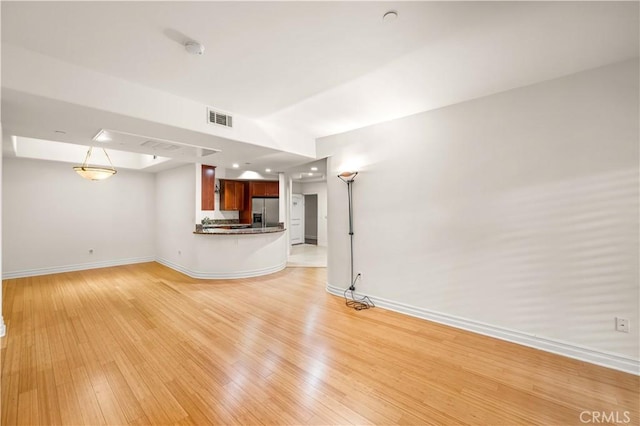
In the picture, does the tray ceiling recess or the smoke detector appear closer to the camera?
the smoke detector

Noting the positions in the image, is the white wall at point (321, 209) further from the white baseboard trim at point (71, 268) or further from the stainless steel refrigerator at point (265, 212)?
the white baseboard trim at point (71, 268)

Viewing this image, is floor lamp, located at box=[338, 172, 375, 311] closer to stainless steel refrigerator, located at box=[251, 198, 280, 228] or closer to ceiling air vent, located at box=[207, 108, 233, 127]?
ceiling air vent, located at box=[207, 108, 233, 127]

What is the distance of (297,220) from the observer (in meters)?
9.97

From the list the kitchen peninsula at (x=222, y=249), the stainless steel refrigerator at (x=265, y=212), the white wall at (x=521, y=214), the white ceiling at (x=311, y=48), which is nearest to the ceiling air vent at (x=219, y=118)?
the white ceiling at (x=311, y=48)

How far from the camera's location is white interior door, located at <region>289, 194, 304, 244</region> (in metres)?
9.73

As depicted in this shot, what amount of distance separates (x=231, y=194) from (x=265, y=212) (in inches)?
48.2

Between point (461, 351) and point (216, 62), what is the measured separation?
3698mm

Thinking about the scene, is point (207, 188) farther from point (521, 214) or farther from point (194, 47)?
point (521, 214)

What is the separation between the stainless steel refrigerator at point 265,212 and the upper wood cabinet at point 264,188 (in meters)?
0.24

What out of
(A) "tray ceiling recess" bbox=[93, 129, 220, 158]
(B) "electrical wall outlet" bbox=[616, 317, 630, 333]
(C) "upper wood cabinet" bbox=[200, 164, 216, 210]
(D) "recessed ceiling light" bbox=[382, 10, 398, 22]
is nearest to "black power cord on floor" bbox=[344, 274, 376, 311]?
(B) "electrical wall outlet" bbox=[616, 317, 630, 333]

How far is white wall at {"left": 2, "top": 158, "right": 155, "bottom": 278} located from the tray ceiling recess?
345cm

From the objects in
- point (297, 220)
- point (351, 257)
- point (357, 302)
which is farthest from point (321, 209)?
point (357, 302)

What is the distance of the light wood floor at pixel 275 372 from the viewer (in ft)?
5.94

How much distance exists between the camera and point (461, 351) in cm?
260
